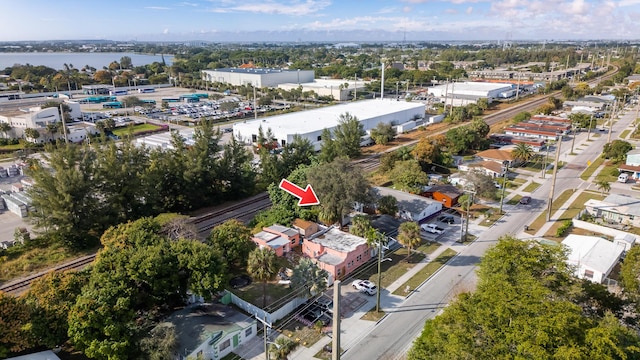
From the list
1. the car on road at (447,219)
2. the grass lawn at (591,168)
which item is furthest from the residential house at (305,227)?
the grass lawn at (591,168)

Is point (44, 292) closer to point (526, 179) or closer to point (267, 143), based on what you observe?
point (267, 143)

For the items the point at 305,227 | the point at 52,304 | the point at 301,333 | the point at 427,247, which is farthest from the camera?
the point at 305,227

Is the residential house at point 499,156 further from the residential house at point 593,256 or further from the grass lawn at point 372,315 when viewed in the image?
the grass lawn at point 372,315

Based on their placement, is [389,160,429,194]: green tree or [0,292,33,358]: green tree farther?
[389,160,429,194]: green tree

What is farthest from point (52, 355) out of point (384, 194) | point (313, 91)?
point (313, 91)

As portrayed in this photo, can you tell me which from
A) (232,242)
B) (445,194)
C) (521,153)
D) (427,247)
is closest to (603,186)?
(521,153)

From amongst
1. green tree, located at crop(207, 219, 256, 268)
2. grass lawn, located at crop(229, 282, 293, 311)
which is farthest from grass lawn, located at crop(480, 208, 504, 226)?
green tree, located at crop(207, 219, 256, 268)

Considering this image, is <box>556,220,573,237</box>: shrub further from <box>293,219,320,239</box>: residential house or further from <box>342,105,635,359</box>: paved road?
<box>293,219,320,239</box>: residential house

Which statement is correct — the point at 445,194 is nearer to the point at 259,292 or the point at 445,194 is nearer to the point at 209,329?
the point at 259,292
